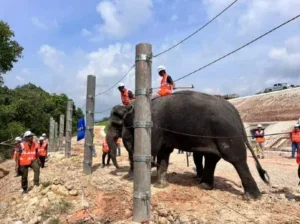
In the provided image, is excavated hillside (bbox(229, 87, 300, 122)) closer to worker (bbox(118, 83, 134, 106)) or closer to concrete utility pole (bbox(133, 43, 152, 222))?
worker (bbox(118, 83, 134, 106))

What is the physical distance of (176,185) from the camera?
29.6ft

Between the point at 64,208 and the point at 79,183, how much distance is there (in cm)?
222

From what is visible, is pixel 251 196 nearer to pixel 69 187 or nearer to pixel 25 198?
pixel 69 187

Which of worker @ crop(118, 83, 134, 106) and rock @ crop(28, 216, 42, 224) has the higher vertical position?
worker @ crop(118, 83, 134, 106)

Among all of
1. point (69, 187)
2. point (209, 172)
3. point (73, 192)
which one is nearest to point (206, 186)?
point (209, 172)

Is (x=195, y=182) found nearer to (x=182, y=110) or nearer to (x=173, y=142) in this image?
(x=173, y=142)

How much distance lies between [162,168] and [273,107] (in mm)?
25512

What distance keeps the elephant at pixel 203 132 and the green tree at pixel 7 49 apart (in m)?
22.8

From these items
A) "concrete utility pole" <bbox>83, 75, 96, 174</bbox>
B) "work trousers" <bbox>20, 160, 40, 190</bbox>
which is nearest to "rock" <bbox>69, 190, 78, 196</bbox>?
"work trousers" <bbox>20, 160, 40, 190</bbox>

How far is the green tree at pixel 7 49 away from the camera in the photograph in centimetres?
2931

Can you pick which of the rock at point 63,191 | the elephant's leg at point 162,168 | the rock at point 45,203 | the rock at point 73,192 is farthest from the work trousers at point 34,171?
the elephant's leg at point 162,168

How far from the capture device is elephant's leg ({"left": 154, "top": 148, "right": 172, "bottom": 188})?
28.8 ft

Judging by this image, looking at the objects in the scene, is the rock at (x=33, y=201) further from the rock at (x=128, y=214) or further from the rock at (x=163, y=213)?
the rock at (x=163, y=213)

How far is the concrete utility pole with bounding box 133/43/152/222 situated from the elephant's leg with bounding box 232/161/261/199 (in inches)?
90.9
